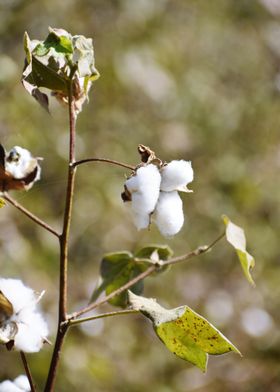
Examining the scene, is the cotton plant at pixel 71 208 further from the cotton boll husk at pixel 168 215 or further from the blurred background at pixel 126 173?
the blurred background at pixel 126 173

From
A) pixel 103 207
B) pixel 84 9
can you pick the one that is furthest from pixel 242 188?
pixel 84 9

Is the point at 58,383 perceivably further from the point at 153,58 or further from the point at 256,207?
the point at 153,58

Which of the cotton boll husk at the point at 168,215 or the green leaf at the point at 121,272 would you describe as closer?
the cotton boll husk at the point at 168,215

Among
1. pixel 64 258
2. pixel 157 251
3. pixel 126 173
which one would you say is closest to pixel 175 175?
pixel 64 258

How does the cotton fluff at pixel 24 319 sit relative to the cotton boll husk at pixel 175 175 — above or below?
below

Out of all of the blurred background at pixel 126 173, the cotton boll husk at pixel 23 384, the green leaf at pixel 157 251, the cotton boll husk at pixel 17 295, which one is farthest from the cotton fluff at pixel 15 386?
the blurred background at pixel 126 173

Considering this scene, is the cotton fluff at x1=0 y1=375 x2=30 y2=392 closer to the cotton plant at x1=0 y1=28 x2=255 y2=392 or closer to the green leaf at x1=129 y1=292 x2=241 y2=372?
the cotton plant at x1=0 y1=28 x2=255 y2=392
